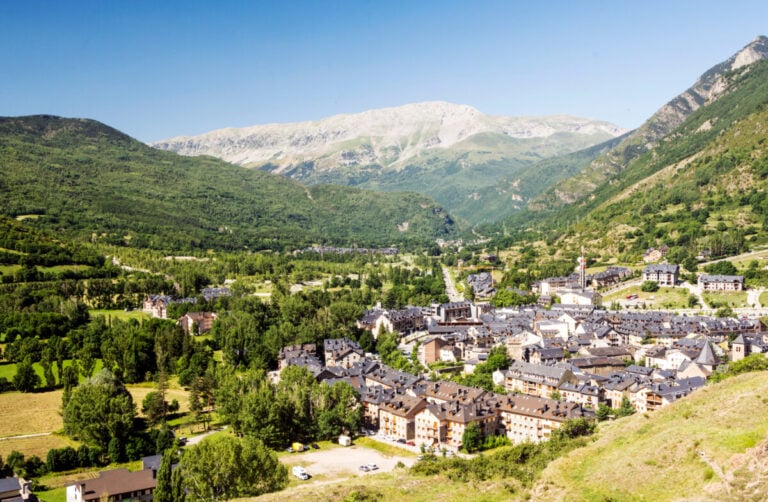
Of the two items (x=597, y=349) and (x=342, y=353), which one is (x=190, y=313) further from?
(x=597, y=349)

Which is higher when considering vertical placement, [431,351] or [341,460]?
[431,351]

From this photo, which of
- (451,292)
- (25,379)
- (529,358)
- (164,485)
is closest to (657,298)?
(529,358)

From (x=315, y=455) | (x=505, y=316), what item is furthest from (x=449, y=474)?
(x=505, y=316)

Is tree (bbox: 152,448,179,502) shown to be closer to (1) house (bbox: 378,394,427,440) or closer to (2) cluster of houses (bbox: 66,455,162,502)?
(2) cluster of houses (bbox: 66,455,162,502)

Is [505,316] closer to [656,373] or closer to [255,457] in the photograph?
[656,373]

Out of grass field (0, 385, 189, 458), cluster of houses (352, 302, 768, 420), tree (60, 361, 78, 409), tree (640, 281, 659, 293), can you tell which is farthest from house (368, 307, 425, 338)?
tree (60, 361, 78, 409)

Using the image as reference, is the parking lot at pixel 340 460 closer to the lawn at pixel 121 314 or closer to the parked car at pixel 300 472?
the parked car at pixel 300 472

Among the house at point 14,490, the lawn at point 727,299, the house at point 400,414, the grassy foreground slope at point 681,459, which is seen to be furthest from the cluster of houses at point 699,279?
the house at point 14,490
